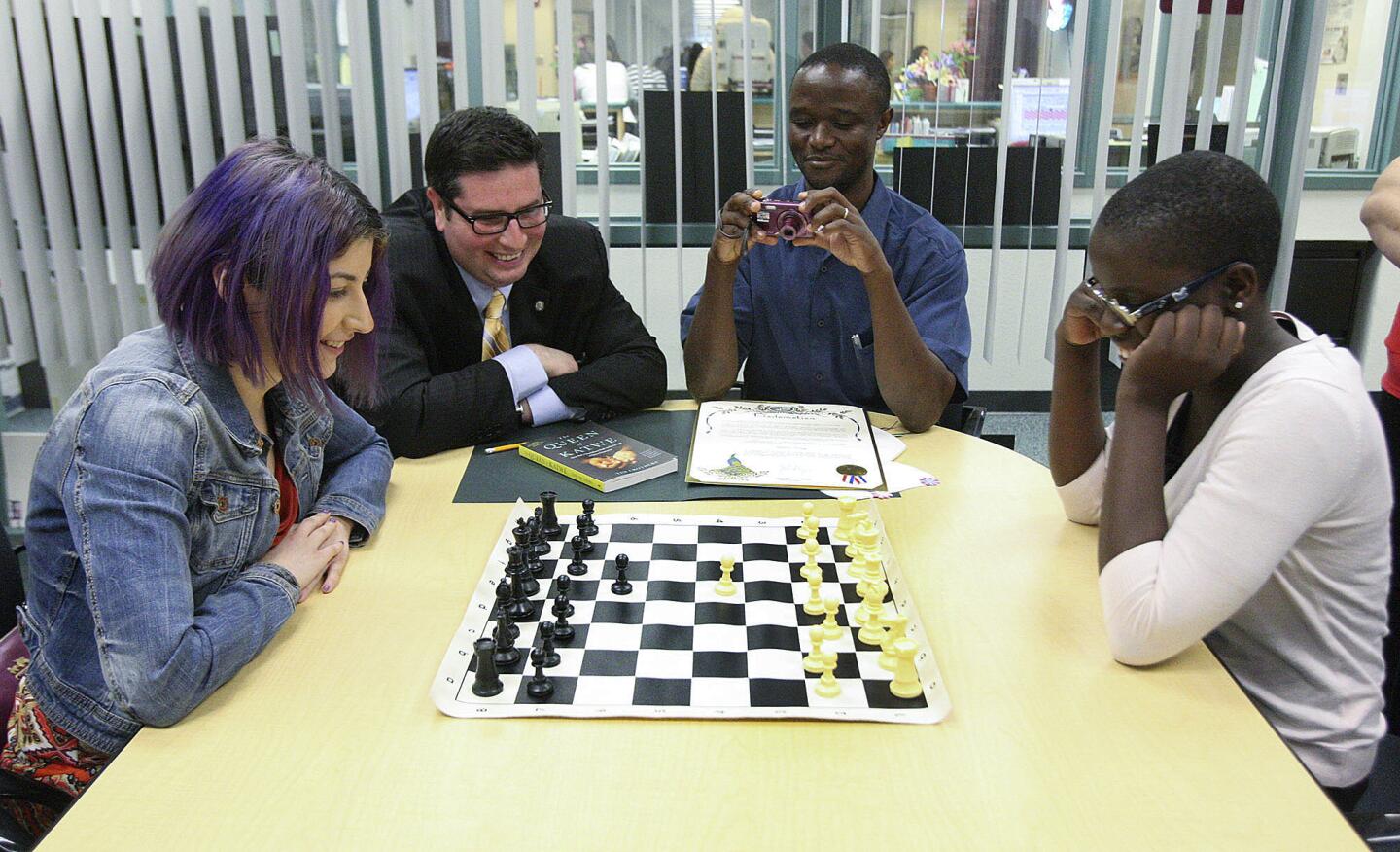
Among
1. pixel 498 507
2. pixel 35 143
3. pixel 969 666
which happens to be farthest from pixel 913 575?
pixel 35 143

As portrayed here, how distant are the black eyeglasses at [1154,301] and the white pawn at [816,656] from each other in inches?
22.7

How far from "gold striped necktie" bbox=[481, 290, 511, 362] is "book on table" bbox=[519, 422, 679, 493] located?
0.32 metres

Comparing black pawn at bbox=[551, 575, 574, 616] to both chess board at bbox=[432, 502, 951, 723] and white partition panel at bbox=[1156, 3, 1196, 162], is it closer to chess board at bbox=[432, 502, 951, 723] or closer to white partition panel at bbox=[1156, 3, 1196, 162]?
chess board at bbox=[432, 502, 951, 723]

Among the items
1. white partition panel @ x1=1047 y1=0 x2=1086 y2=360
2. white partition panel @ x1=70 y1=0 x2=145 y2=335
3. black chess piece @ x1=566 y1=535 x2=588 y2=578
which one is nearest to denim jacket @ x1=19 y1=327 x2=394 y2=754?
black chess piece @ x1=566 y1=535 x2=588 y2=578

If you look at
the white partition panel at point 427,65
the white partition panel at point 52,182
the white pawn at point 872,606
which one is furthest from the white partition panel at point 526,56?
the white pawn at point 872,606

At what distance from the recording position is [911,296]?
2383mm

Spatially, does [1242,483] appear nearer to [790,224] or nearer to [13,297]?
[790,224]

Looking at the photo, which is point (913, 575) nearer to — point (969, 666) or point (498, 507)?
point (969, 666)

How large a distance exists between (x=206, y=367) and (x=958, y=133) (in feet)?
8.48

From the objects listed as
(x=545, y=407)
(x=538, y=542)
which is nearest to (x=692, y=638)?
(x=538, y=542)

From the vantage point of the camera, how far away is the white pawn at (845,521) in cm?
152

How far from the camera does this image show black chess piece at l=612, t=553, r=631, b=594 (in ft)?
4.52

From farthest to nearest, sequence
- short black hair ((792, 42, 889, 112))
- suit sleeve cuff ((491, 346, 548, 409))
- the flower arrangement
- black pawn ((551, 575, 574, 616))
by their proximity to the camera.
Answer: the flower arrangement, short black hair ((792, 42, 889, 112)), suit sleeve cuff ((491, 346, 548, 409)), black pawn ((551, 575, 574, 616))

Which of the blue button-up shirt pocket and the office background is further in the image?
the office background
